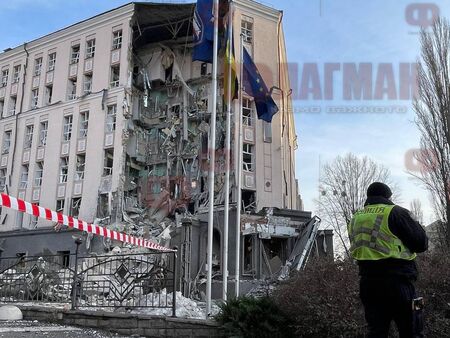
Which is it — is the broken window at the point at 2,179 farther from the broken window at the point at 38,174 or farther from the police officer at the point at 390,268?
the police officer at the point at 390,268

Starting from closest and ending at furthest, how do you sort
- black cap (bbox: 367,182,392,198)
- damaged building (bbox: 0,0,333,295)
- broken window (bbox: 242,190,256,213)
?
black cap (bbox: 367,182,392,198) < broken window (bbox: 242,190,256,213) < damaged building (bbox: 0,0,333,295)

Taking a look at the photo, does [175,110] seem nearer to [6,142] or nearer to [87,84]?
[87,84]

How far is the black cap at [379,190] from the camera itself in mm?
4960

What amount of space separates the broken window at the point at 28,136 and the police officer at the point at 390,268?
37.1 m

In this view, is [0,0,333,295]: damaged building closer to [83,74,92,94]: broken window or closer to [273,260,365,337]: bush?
[83,74,92,94]: broken window

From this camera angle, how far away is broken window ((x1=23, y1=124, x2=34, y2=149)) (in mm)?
37625

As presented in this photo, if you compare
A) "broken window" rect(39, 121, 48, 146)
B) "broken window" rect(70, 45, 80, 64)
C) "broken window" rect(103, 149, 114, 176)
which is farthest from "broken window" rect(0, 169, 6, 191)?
"broken window" rect(70, 45, 80, 64)

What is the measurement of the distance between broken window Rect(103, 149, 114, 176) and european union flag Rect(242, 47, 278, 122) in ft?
70.6

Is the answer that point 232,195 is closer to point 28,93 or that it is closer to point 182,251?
point 182,251

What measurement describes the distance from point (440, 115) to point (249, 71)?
959cm

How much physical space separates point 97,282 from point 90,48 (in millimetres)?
29966

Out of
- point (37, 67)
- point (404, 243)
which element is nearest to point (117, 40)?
point (37, 67)

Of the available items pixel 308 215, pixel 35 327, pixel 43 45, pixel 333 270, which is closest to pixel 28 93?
pixel 43 45

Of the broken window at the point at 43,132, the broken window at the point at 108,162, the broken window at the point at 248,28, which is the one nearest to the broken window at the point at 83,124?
the broken window at the point at 108,162
